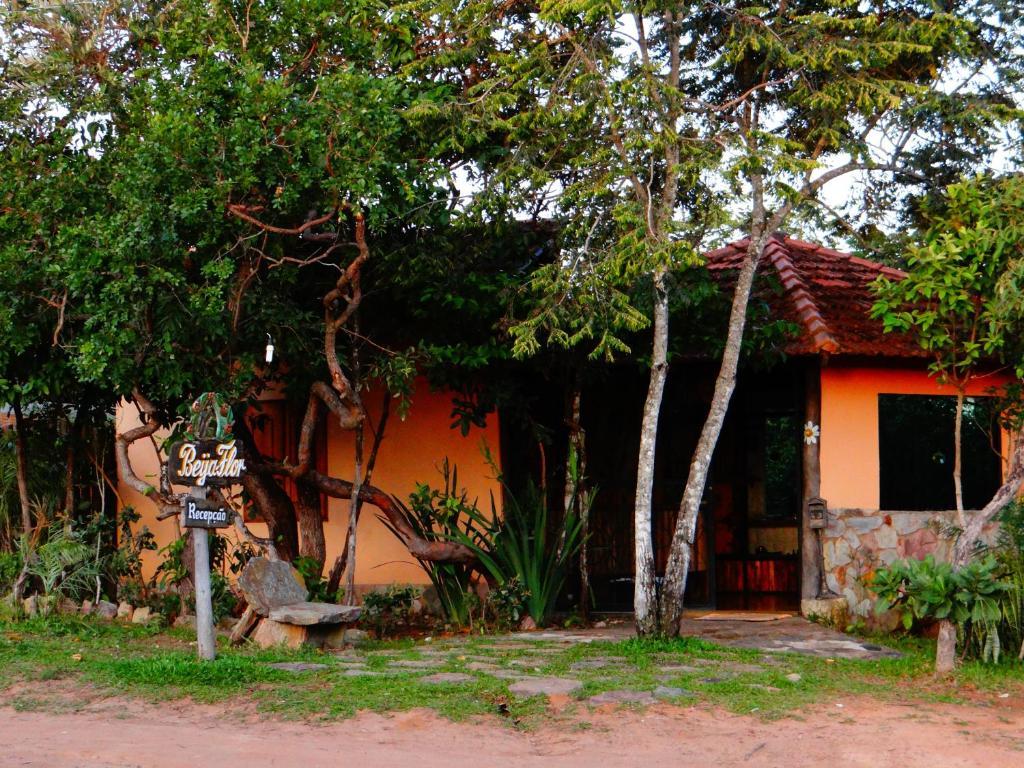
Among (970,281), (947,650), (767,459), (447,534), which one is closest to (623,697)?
(947,650)

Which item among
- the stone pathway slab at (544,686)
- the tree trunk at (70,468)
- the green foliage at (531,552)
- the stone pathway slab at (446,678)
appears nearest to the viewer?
the stone pathway slab at (544,686)

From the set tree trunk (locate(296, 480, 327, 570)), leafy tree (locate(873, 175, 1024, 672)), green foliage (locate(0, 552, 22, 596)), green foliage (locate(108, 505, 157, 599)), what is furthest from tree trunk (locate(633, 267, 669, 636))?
green foliage (locate(0, 552, 22, 596))

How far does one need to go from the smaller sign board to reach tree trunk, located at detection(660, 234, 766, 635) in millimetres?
3434

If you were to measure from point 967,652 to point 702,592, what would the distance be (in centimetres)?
405

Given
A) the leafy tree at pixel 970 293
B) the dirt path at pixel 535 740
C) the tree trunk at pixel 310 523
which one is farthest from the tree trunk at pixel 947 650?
the tree trunk at pixel 310 523

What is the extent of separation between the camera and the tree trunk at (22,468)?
12039 millimetres

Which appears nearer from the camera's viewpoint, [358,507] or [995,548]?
[995,548]

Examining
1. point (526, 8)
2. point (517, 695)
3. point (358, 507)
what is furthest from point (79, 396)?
point (517, 695)

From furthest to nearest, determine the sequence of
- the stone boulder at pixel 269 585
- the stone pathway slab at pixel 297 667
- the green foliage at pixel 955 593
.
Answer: the stone boulder at pixel 269 585, the green foliage at pixel 955 593, the stone pathway slab at pixel 297 667

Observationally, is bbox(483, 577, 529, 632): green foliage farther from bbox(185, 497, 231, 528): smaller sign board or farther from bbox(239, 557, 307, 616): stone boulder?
bbox(185, 497, 231, 528): smaller sign board

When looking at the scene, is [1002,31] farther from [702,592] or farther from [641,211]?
[702,592]

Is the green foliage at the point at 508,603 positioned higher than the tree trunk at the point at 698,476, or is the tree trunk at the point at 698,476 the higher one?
the tree trunk at the point at 698,476

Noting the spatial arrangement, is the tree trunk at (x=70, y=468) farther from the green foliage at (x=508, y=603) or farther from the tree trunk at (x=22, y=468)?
the green foliage at (x=508, y=603)

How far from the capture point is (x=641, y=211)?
9281mm
